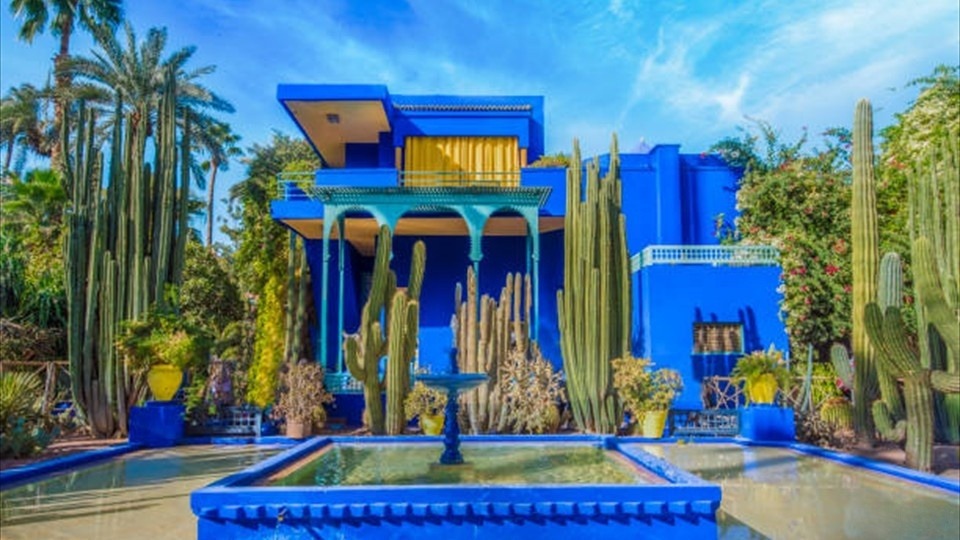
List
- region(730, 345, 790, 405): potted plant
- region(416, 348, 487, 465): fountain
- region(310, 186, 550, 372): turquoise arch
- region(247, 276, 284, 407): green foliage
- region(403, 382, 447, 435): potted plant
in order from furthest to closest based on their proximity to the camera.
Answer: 1. region(310, 186, 550, 372): turquoise arch
2. region(247, 276, 284, 407): green foliage
3. region(403, 382, 447, 435): potted plant
4. region(730, 345, 790, 405): potted plant
5. region(416, 348, 487, 465): fountain

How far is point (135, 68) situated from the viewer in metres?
22.0

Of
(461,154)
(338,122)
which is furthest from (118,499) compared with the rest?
(461,154)

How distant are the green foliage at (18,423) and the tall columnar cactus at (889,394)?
37.8 ft

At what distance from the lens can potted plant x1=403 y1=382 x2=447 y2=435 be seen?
1105 centimetres

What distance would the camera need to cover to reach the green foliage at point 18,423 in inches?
365

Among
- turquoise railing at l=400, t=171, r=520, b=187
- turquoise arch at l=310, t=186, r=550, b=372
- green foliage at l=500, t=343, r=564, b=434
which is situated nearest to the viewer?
green foliage at l=500, t=343, r=564, b=434

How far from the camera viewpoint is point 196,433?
11789 millimetres

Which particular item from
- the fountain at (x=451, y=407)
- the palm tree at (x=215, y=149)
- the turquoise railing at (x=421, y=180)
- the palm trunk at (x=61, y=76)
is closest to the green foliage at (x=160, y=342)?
the turquoise railing at (x=421, y=180)

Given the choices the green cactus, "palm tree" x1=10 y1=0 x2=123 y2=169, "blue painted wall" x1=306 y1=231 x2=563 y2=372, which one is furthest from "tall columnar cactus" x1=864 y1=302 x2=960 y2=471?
"palm tree" x1=10 y1=0 x2=123 y2=169

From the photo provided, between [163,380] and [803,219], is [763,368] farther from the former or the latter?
[163,380]

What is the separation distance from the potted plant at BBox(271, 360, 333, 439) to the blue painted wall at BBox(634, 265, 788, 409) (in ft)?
21.5

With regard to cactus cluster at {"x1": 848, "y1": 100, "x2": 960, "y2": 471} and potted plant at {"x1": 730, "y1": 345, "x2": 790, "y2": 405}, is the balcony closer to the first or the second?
potted plant at {"x1": 730, "y1": 345, "x2": 790, "y2": 405}

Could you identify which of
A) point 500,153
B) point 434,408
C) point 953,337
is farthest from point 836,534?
point 500,153

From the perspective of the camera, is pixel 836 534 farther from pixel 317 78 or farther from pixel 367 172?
pixel 317 78
